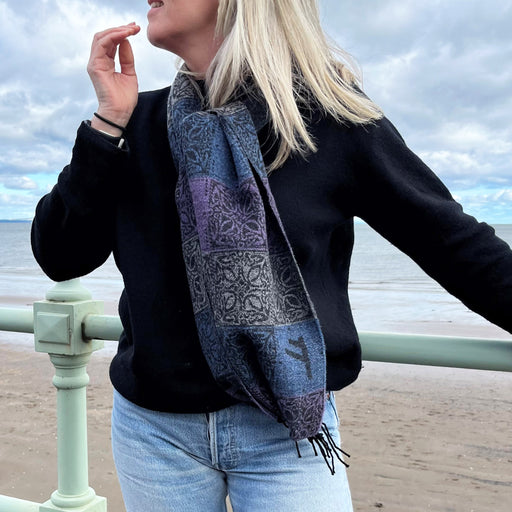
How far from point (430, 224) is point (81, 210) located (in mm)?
692

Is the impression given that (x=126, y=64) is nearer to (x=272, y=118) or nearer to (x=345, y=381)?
(x=272, y=118)

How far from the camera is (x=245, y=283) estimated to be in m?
1.12

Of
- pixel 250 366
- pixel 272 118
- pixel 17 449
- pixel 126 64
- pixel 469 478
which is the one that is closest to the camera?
pixel 250 366

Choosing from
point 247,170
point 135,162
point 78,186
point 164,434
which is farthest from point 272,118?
point 164,434

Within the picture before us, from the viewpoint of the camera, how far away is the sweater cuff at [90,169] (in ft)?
4.20

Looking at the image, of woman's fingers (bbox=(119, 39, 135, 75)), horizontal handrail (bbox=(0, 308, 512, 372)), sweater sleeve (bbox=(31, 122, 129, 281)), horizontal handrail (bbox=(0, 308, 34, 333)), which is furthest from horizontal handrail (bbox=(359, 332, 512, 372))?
horizontal handrail (bbox=(0, 308, 34, 333))

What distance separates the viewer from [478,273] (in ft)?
3.93

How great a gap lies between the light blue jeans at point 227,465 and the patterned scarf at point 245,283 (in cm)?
10

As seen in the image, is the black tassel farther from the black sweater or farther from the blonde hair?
the blonde hair

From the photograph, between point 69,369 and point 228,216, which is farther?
point 69,369

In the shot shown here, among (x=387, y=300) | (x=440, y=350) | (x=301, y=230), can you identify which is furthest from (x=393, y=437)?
(x=387, y=300)

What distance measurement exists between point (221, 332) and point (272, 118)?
43cm

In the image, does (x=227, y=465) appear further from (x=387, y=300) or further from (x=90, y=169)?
(x=387, y=300)

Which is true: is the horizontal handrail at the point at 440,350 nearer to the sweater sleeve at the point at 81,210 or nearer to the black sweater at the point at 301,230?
the black sweater at the point at 301,230
